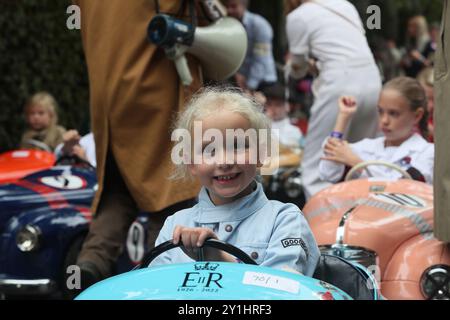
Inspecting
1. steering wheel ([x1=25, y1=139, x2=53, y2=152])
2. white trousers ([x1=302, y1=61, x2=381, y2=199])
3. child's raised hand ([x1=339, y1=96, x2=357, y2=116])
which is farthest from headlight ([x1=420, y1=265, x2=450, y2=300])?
steering wheel ([x1=25, y1=139, x2=53, y2=152])

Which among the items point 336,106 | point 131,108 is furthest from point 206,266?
point 336,106

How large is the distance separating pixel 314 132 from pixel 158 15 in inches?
68.6

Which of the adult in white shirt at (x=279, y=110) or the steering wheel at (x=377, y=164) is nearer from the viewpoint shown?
the steering wheel at (x=377, y=164)

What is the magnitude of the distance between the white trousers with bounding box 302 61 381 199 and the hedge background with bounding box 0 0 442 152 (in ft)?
7.43

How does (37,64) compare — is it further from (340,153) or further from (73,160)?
(340,153)

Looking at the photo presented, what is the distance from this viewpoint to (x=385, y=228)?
4.21 meters

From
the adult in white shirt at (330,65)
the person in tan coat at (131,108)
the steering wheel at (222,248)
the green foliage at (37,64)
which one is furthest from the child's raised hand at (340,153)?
the green foliage at (37,64)

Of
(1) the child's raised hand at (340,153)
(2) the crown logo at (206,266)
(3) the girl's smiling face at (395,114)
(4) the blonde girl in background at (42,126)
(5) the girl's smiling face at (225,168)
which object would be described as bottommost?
(4) the blonde girl in background at (42,126)

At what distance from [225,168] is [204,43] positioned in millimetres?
1698

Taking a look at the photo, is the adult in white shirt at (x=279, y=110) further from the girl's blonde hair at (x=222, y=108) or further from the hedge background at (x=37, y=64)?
the girl's blonde hair at (x=222, y=108)

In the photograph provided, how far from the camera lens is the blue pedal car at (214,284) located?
265 centimetres

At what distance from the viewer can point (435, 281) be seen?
3988mm

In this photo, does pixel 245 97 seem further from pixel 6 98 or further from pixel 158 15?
pixel 6 98

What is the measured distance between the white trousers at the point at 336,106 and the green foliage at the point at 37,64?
282 centimetres
